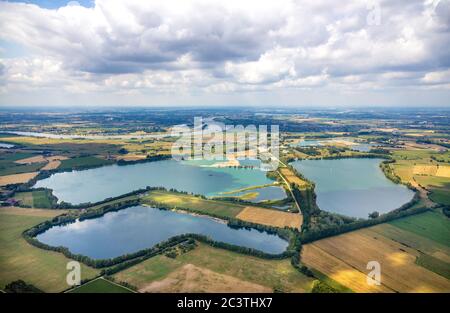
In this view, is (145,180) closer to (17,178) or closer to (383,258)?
(17,178)

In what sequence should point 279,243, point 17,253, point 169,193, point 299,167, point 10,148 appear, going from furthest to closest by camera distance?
point 10,148, point 299,167, point 169,193, point 279,243, point 17,253

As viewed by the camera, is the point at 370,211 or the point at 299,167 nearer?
the point at 370,211

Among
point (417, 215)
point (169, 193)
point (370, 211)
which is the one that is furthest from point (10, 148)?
point (417, 215)

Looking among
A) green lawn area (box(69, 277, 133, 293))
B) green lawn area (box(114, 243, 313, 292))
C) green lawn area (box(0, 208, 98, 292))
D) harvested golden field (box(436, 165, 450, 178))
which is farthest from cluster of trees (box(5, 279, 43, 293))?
harvested golden field (box(436, 165, 450, 178))

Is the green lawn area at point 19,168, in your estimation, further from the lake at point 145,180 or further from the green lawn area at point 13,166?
the lake at point 145,180

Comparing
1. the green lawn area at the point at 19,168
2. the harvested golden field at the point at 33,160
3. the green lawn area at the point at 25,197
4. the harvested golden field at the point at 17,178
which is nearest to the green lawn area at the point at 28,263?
the green lawn area at the point at 25,197

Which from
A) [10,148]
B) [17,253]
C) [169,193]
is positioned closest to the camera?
[17,253]
